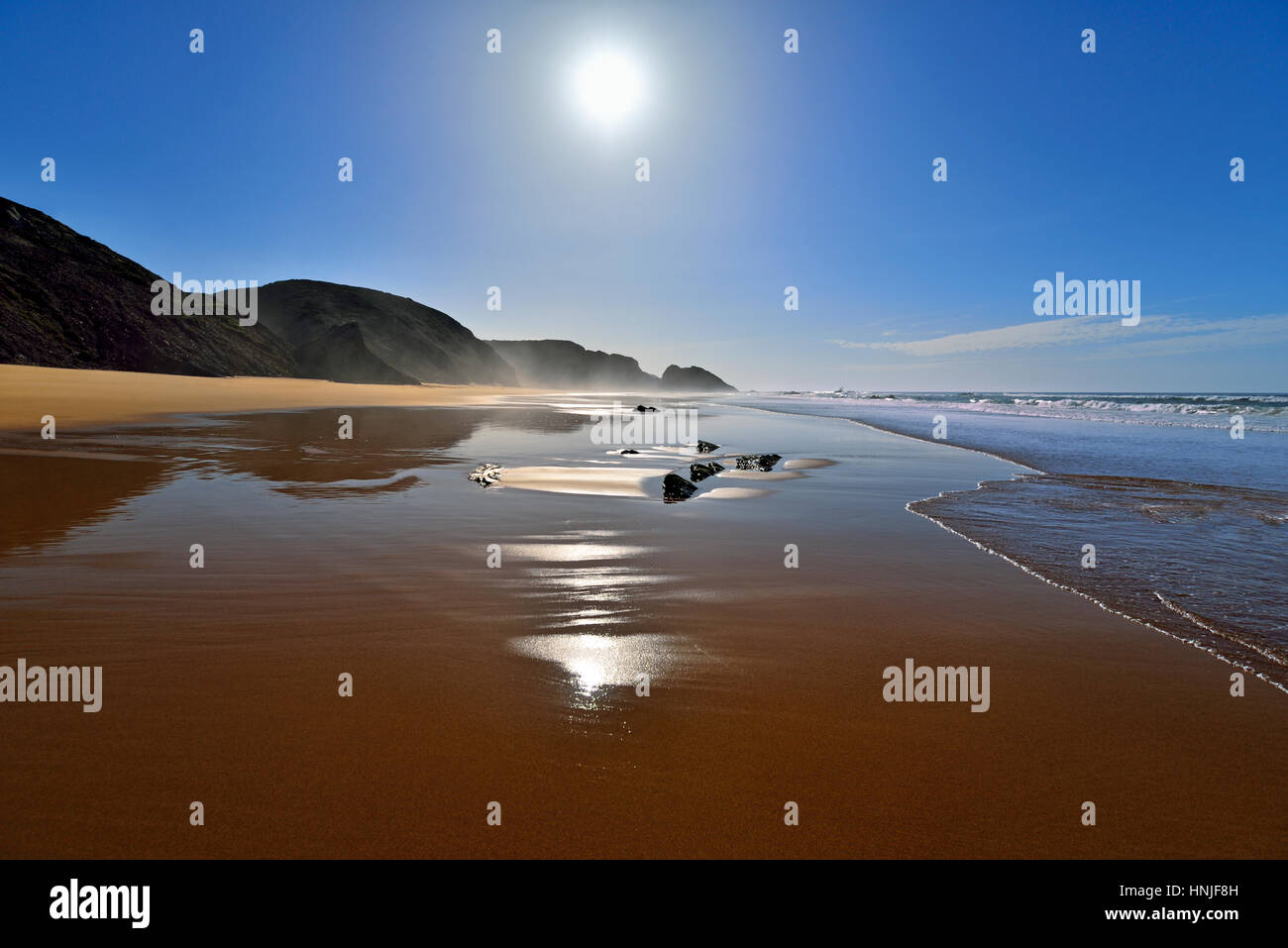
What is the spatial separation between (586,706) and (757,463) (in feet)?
42.3

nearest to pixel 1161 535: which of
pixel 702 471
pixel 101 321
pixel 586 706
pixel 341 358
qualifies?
pixel 702 471

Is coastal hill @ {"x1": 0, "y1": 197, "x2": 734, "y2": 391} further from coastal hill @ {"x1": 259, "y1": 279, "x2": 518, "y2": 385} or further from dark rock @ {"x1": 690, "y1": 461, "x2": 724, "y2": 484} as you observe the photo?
dark rock @ {"x1": 690, "y1": 461, "x2": 724, "y2": 484}

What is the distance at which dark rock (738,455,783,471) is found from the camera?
51.8ft

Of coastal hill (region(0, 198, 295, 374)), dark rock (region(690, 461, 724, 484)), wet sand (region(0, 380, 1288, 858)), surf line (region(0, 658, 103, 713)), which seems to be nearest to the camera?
wet sand (region(0, 380, 1288, 858))

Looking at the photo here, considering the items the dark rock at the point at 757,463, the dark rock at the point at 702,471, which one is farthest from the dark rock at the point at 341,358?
the dark rock at the point at 702,471

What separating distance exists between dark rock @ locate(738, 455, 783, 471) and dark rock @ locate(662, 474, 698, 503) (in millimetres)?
4156

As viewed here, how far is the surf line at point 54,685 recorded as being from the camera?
3.71m

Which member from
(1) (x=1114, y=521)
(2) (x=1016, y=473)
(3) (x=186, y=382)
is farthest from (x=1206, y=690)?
(3) (x=186, y=382)

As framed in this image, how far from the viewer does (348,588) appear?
583 cm

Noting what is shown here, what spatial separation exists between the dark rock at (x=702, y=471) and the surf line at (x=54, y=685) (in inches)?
430

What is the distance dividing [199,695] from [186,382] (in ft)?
163

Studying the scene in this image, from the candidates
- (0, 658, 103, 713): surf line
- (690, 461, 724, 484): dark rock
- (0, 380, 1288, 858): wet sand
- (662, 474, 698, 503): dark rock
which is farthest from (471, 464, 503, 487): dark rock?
(0, 658, 103, 713): surf line

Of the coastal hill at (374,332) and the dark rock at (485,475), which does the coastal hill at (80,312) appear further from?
the dark rock at (485,475)
